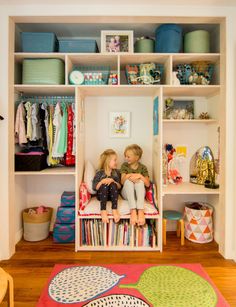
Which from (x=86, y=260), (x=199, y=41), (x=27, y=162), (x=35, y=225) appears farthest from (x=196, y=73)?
(x=35, y=225)

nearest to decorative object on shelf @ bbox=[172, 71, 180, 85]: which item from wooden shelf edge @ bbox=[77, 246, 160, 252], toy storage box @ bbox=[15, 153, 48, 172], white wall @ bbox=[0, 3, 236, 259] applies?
white wall @ bbox=[0, 3, 236, 259]

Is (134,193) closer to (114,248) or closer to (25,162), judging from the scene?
(114,248)

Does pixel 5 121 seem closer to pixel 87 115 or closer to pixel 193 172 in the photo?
pixel 87 115

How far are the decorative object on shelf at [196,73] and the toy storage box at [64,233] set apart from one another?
213cm

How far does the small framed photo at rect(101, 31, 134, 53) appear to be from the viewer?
268 centimetres

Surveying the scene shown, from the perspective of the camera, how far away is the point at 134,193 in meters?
2.75

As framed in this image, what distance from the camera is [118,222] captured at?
107 inches

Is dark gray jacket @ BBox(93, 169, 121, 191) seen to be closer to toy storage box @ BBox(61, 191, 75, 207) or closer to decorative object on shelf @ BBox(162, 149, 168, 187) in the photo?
toy storage box @ BBox(61, 191, 75, 207)

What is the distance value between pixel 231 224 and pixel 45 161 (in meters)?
2.20

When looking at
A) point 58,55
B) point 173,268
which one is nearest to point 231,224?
point 173,268

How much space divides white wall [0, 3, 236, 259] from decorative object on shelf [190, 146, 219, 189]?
1.36 feet

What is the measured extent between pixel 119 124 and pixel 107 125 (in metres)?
0.16

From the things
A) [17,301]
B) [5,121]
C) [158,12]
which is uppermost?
[158,12]

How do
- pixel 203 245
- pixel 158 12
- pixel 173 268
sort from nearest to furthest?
pixel 173 268 → pixel 158 12 → pixel 203 245
